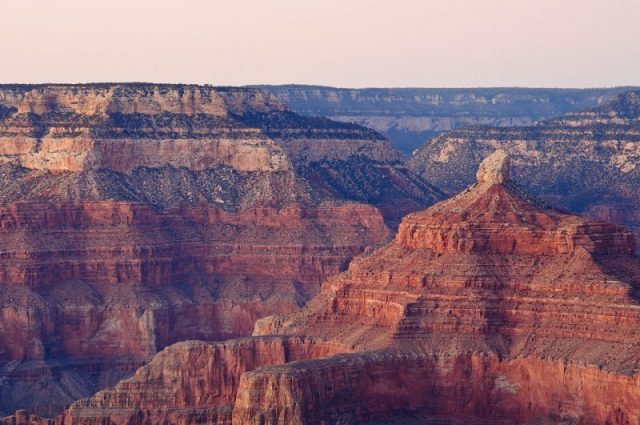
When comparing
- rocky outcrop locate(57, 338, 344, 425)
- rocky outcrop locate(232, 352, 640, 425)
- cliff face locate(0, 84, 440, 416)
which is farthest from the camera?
cliff face locate(0, 84, 440, 416)

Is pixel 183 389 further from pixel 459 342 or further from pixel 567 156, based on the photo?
pixel 567 156

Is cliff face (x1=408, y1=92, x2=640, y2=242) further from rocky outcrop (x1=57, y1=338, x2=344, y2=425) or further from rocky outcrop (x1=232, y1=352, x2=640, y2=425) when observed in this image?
rocky outcrop (x1=232, y1=352, x2=640, y2=425)

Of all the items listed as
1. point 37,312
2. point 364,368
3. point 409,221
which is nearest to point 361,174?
point 37,312

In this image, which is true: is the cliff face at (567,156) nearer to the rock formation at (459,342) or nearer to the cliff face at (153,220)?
the cliff face at (153,220)

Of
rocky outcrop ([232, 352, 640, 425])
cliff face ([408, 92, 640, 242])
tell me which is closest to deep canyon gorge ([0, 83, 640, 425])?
rocky outcrop ([232, 352, 640, 425])

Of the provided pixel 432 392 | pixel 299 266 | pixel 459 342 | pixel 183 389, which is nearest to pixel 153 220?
pixel 299 266

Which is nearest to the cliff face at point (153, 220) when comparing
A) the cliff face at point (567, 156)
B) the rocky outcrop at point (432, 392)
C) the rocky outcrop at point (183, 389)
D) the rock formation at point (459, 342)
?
the cliff face at point (567, 156)

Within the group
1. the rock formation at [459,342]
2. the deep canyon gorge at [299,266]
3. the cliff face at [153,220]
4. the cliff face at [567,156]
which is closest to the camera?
the rock formation at [459,342]
